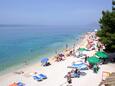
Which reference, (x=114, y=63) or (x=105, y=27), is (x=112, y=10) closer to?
(x=105, y=27)

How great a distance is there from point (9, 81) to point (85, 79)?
26.4 ft

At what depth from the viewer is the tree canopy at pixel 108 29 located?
85.9 ft

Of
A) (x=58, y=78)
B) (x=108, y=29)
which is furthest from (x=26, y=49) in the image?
(x=58, y=78)

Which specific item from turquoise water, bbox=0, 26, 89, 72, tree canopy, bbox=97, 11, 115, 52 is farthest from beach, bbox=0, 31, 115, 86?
turquoise water, bbox=0, 26, 89, 72

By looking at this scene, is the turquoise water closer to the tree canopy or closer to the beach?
A: the beach

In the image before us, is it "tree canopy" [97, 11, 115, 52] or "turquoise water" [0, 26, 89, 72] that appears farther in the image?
"turquoise water" [0, 26, 89, 72]

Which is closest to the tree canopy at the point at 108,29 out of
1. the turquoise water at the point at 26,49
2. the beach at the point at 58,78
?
the beach at the point at 58,78

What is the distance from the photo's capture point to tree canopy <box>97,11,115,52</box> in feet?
85.9

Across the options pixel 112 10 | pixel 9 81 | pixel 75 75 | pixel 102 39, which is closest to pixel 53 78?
pixel 75 75

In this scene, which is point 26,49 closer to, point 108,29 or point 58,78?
point 108,29

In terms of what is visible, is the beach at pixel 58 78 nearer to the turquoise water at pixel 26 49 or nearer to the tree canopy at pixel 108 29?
the tree canopy at pixel 108 29

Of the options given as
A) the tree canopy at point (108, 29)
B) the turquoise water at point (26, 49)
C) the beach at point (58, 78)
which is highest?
the tree canopy at point (108, 29)

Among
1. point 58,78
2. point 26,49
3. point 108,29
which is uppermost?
point 108,29

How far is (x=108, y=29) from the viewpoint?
2698cm
